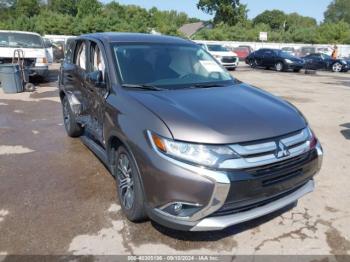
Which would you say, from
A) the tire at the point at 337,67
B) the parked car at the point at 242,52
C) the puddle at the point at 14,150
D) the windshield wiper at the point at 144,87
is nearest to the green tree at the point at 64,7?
the parked car at the point at 242,52

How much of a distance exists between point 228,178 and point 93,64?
2821 millimetres

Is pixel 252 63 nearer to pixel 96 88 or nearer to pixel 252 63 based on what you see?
pixel 252 63

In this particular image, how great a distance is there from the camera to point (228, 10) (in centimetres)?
6172

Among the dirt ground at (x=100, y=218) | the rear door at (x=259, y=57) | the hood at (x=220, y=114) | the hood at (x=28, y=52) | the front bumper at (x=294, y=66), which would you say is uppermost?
the hood at (x=28, y=52)

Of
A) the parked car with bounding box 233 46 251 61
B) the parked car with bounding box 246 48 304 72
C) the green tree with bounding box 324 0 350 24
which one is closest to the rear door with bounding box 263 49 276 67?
the parked car with bounding box 246 48 304 72

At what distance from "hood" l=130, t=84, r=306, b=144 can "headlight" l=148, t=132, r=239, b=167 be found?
0.05m

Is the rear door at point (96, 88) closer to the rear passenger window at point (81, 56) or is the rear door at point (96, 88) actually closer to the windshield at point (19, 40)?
the rear passenger window at point (81, 56)

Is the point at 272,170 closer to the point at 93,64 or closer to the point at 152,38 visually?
the point at 152,38

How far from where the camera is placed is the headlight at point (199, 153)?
2834mm

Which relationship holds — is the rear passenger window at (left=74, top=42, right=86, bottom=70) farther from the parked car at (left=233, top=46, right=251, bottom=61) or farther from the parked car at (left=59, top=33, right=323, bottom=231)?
the parked car at (left=233, top=46, right=251, bottom=61)

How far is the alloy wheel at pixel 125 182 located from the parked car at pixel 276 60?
21.7m

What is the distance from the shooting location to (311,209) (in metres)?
3.93

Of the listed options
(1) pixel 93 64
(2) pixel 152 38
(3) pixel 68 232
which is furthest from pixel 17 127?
(3) pixel 68 232

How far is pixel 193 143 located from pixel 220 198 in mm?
481
